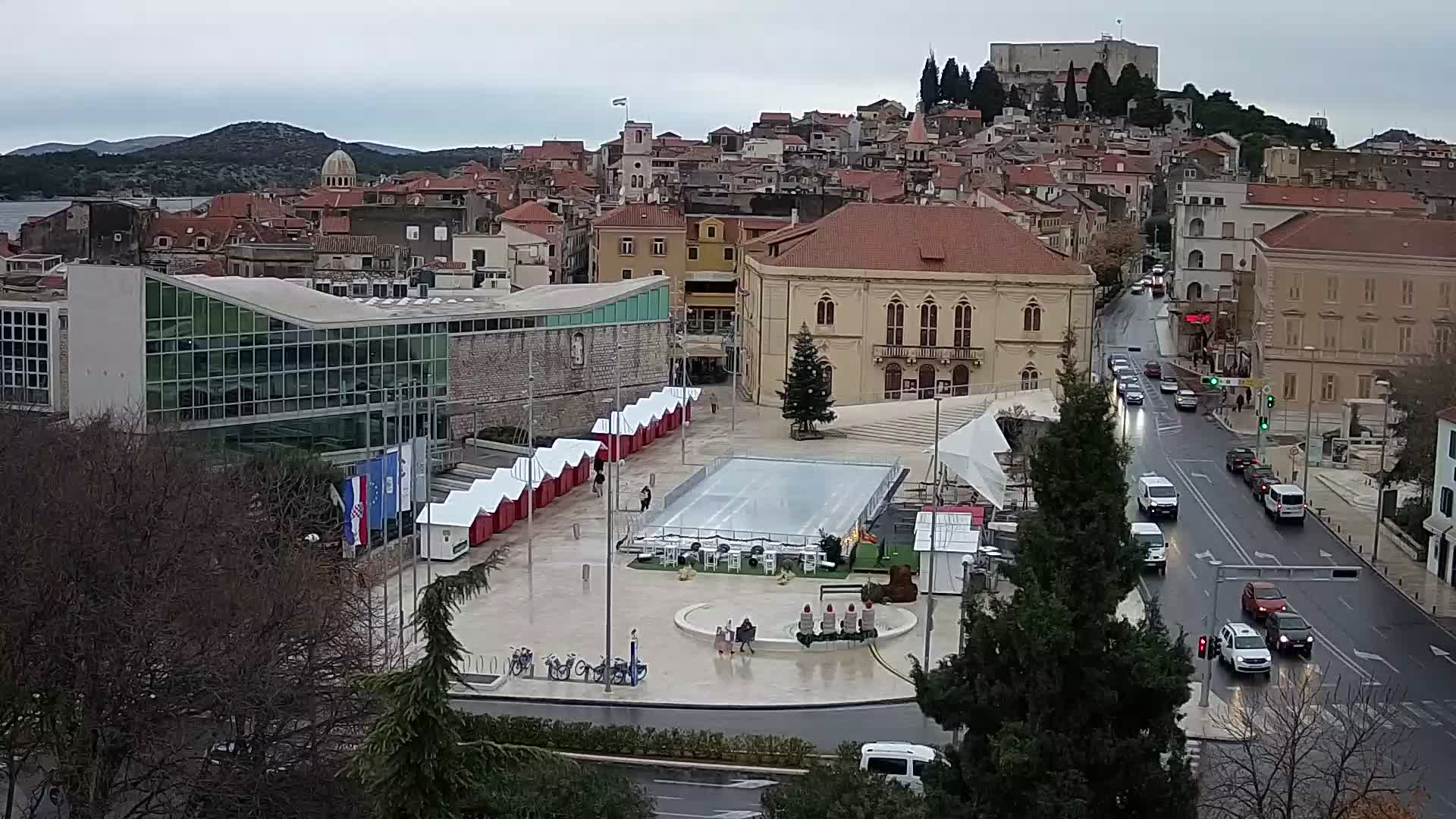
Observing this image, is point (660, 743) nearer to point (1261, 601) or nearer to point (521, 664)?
point (521, 664)

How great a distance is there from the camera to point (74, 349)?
32844 millimetres

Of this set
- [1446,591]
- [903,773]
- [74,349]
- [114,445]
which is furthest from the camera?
[74,349]

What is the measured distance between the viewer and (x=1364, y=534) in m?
32.8

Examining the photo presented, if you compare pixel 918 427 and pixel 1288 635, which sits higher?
pixel 918 427

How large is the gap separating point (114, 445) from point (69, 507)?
16.9 feet

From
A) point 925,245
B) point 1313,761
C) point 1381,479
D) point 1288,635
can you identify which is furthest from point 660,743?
point 925,245

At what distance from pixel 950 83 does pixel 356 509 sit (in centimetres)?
13921

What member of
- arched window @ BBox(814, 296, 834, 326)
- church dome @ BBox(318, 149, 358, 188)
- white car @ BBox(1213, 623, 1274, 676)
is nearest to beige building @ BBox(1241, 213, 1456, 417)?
arched window @ BBox(814, 296, 834, 326)

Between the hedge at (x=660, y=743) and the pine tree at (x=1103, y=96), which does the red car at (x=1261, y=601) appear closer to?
the hedge at (x=660, y=743)

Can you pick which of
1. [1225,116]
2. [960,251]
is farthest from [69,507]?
[1225,116]

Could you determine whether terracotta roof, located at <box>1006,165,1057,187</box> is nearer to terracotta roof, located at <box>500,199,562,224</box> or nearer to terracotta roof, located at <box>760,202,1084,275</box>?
terracotta roof, located at <box>500,199,562,224</box>

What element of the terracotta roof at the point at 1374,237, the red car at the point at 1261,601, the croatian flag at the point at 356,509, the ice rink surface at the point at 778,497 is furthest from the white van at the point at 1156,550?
the terracotta roof at the point at 1374,237

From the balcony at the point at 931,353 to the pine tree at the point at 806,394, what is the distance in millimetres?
5118

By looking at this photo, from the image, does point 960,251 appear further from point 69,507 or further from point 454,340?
point 69,507
